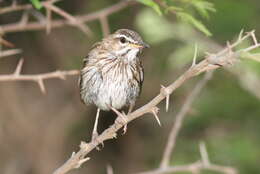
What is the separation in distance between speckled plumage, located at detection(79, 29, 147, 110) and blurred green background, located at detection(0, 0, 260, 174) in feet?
7.57

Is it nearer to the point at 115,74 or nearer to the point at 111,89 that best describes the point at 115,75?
the point at 115,74

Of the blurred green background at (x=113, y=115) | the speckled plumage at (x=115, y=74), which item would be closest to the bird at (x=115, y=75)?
the speckled plumage at (x=115, y=74)

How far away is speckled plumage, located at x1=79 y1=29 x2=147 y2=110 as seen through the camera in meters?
6.55

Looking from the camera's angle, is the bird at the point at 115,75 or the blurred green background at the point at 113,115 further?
the blurred green background at the point at 113,115

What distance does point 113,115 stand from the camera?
1048cm

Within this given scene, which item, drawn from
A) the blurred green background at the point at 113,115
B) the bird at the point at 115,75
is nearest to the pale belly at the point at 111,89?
the bird at the point at 115,75

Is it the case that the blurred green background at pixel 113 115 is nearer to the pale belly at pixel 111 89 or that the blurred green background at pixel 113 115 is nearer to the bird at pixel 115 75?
the bird at pixel 115 75

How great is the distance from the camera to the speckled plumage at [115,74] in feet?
21.5

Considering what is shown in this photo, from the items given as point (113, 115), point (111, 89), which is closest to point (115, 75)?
point (111, 89)

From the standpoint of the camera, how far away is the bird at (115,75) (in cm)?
655

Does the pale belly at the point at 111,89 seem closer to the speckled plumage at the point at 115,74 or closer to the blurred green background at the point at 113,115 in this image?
the speckled plumage at the point at 115,74

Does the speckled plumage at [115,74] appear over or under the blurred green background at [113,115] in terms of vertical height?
under

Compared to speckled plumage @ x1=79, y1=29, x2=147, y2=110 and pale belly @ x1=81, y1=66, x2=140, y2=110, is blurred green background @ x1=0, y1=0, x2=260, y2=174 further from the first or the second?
pale belly @ x1=81, y1=66, x2=140, y2=110

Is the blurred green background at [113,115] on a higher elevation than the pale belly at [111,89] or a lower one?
higher
